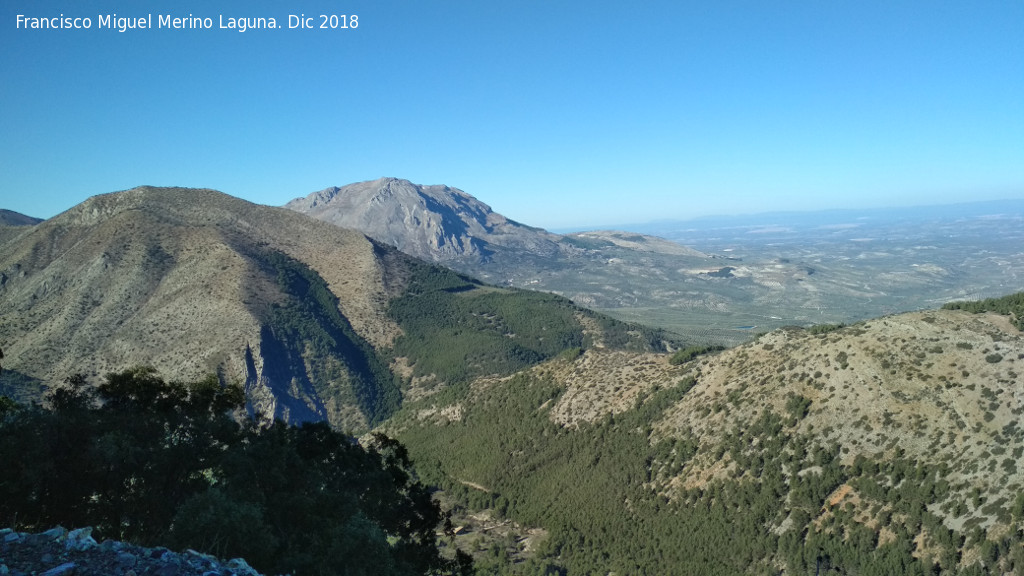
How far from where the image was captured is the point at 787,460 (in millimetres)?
36812

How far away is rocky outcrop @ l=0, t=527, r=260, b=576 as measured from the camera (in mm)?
10828

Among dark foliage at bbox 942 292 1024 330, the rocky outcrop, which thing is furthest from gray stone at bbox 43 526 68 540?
dark foliage at bbox 942 292 1024 330

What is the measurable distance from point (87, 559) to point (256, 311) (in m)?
86.8

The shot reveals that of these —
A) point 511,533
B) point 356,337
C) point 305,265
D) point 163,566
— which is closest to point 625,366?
point 511,533

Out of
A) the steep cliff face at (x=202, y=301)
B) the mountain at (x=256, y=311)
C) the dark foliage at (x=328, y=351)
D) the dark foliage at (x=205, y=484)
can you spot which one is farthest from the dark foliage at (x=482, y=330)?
the dark foliage at (x=205, y=484)

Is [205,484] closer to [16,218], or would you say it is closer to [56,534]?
[56,534]

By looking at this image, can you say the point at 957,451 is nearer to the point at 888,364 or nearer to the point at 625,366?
the point at 888,364

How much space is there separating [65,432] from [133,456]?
8.45 ft

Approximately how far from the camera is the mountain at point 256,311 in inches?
3100

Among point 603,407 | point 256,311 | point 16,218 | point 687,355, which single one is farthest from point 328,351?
point 16,218

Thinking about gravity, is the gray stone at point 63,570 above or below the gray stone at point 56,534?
above

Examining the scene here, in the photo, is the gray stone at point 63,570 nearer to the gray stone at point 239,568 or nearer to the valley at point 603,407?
the gray stone at point 239,568

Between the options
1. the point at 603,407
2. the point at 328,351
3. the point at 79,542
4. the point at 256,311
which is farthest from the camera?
the point at 328,351

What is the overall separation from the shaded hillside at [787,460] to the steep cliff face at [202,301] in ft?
127
